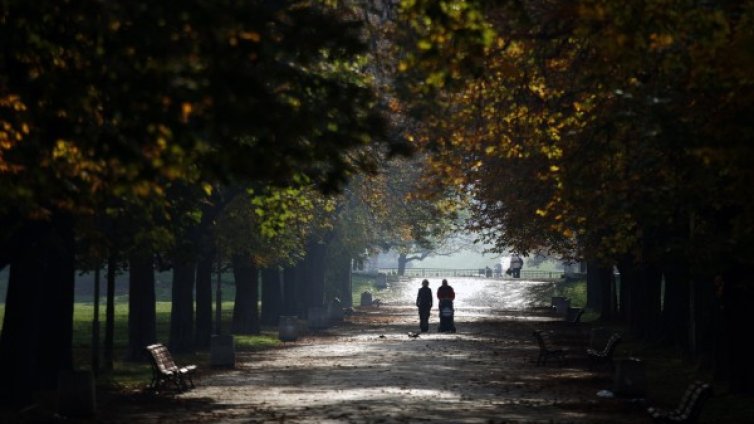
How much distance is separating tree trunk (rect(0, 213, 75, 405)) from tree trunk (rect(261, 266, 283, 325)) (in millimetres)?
30721

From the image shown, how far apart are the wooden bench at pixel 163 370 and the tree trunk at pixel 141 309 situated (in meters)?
7.58

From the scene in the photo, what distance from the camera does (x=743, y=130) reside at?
59.3 feet

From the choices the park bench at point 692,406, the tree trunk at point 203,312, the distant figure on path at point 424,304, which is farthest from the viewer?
the distant figure on path at point 424,304

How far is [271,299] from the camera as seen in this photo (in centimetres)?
5897

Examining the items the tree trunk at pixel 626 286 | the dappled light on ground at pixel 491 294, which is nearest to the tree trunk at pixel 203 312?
the tree trunk at pixel 626 286

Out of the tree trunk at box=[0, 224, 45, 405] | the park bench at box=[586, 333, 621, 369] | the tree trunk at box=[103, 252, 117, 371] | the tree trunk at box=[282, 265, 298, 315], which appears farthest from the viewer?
the tree trunk at box=[282, 265, 298, 315]

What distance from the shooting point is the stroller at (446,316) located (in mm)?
54188

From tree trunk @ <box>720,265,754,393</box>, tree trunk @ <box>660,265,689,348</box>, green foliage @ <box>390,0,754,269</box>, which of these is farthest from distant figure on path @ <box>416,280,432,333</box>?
tree trunk @ <box>720,265,754,393</box>

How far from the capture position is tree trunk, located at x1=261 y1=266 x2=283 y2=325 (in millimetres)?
57575

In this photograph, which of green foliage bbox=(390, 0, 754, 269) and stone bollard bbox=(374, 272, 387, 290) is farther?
stone bollard bbox=(374, 272, 387, 290)

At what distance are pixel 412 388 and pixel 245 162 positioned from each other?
51.9 feet

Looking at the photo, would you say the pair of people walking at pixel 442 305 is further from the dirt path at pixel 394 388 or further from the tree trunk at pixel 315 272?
the tree trunk at pixel 315 272

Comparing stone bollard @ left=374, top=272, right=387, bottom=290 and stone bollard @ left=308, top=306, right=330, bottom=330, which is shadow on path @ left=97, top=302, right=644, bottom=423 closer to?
stone bollard @ left=308, top=306, right=330, bottom=330

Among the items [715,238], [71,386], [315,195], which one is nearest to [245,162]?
[71,386]
